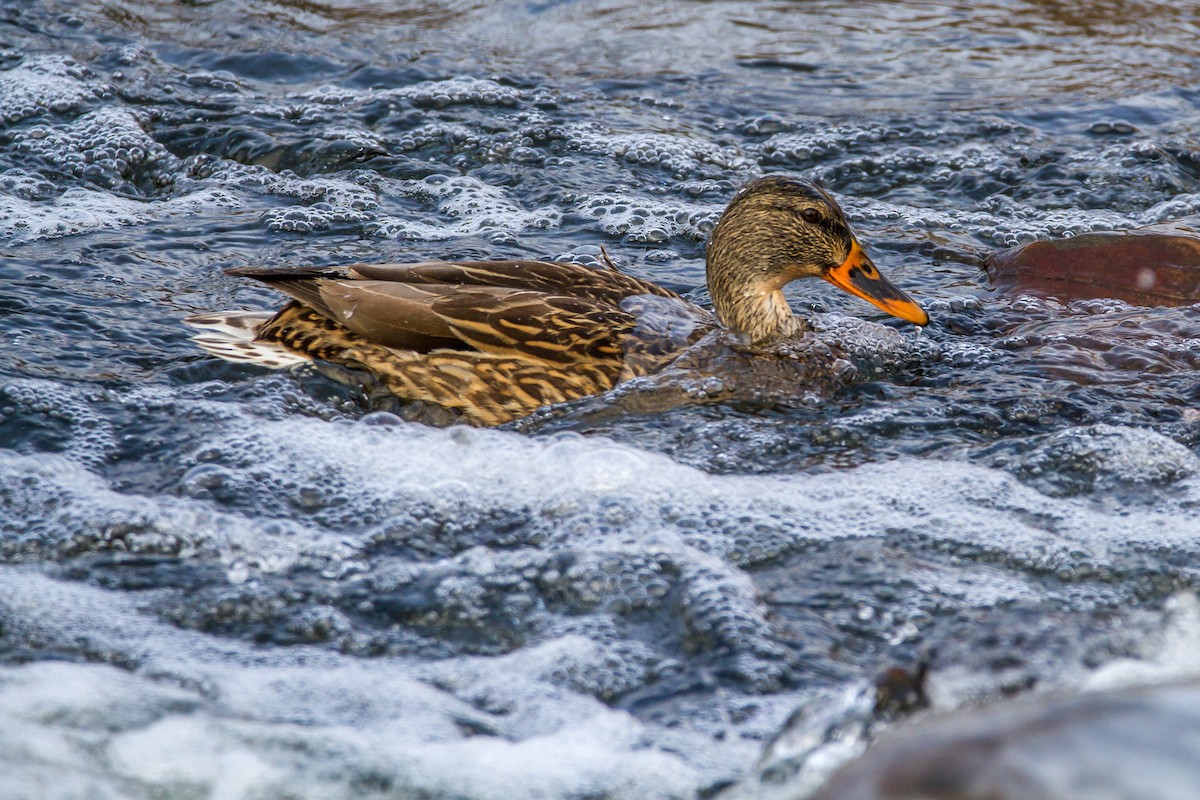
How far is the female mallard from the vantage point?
15.5ft

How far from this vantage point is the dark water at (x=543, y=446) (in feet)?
10.3

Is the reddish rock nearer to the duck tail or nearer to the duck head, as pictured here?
the duck head

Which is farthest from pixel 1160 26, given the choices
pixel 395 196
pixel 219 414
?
pixel 219 414

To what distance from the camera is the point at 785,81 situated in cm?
793

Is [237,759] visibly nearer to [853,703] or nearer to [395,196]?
[853,703]

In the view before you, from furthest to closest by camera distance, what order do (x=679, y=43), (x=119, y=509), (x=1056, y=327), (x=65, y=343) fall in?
(x=679, y=43), (x=1056, y=327), (x=65, y=343), (x=119, y=509)

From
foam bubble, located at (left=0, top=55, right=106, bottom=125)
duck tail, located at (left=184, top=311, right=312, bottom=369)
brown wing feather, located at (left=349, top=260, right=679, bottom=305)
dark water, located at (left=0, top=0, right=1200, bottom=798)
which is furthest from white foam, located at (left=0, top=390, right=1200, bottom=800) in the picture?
foam bubble, located at (left=0, top=55, right=106, bottom=125)

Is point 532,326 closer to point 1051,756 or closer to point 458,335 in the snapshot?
point 458,335

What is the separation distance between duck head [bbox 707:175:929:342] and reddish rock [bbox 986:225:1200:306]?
2.98 feet

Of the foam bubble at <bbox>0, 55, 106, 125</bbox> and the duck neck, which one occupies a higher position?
the foam bubble at <bbox>0, 55, 106, 125</bbox>

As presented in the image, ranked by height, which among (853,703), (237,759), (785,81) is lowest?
(237,759)

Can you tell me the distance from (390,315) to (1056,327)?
2.73 metres

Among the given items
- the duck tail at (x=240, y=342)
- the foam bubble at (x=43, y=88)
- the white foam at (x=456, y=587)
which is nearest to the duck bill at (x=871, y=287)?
the white foam at (x=456, y=587)

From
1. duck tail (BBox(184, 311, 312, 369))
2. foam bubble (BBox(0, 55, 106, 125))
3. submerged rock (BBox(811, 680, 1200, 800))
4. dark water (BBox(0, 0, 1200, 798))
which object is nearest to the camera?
submerged rock (BBox(811, 680, 1200, 800))
